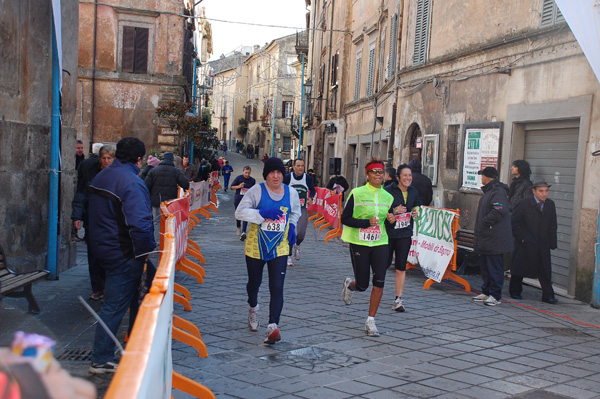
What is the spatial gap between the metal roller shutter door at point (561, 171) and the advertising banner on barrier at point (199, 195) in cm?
936

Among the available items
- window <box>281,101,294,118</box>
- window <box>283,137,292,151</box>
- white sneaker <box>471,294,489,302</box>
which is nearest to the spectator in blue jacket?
white sneaker <box>471,294,489,302</box>

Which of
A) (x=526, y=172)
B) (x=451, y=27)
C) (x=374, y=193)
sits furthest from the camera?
(x=451, y=27)

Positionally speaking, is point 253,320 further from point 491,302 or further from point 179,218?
point 491,302

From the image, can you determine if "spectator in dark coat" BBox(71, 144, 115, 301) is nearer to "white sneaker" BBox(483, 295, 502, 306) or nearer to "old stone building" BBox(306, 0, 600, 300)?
"white sneaker" BBox(483, 295, 502, 306)

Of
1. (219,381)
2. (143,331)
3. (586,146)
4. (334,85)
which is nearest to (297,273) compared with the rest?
(586,146)

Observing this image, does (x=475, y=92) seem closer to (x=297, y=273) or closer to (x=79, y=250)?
(x=297, y=273)

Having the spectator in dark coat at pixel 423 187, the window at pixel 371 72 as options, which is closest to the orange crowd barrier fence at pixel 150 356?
the spectator in dark coat at pixel 423 187

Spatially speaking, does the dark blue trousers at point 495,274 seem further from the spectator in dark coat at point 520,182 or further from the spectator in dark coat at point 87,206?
the spectator in dark coat at point 87,206

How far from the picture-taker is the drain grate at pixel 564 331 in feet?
23.5

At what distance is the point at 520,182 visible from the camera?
34.3 ft

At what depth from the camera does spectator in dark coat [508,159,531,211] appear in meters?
10.3

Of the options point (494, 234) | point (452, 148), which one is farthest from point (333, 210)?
point (494, 234)

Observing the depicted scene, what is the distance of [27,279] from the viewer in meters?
6.46

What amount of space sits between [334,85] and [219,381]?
88.2 ft
